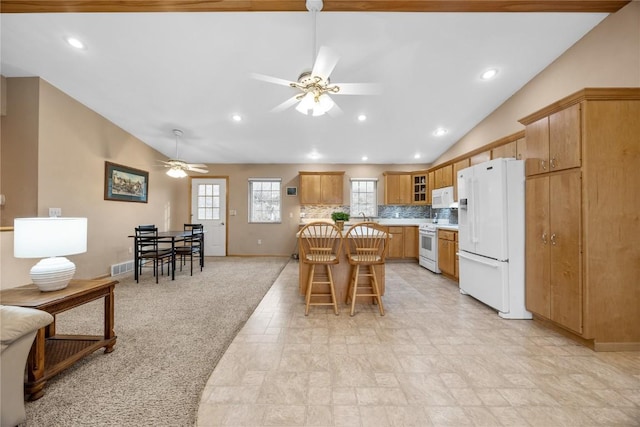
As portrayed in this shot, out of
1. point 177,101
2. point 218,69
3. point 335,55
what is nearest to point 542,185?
point 335,55

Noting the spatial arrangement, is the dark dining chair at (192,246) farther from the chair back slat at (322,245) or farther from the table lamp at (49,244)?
the table lamp at (49,244)

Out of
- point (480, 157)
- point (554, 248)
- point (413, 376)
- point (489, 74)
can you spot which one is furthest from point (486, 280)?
point (489, 74)

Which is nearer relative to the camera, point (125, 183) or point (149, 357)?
point (149, 357)

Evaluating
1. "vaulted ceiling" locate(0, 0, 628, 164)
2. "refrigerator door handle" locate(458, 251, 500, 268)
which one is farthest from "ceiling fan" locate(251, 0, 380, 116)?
"refrigerator door handle" locate(458, 251, 500, 268)

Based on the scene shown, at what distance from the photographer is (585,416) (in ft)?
4.47

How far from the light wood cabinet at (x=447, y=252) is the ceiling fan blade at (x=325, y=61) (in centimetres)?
329

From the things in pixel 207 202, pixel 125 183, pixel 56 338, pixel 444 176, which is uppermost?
pixel 444 176

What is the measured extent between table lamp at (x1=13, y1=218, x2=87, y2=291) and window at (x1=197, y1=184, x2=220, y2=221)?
15.9 ft

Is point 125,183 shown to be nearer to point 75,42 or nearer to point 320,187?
point 75,42

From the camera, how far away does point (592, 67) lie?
2.54m

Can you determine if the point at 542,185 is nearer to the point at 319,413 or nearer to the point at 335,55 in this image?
the point at 335,55

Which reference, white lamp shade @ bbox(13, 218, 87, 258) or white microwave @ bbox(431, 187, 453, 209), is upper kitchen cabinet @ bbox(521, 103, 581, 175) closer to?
white microwave @ bbox(431, 187, 453, 209)

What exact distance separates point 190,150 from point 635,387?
22.7 ft

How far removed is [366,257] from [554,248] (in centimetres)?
174
